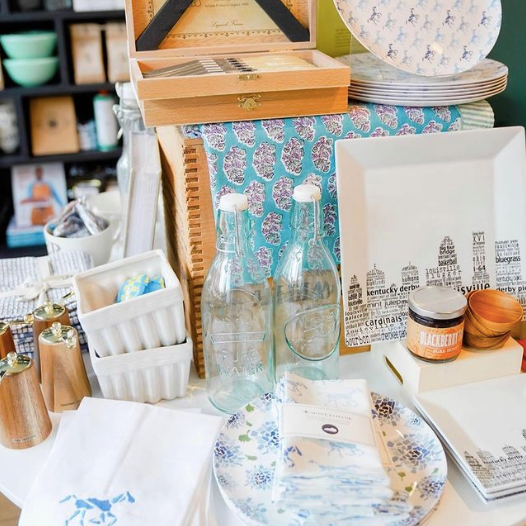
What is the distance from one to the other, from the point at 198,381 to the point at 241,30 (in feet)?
2.02

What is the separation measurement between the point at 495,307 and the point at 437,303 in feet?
0.51

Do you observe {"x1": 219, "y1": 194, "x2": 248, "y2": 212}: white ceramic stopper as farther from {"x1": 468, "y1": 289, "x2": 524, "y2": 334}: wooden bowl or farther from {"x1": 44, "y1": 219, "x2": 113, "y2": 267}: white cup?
{"x1": 44, "y1": 219, "x2": 113, "y2": 267}: white cup

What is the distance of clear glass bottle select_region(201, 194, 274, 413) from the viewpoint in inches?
38.6

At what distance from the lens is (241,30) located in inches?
45.5

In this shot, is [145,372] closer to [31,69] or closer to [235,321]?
[235,321]

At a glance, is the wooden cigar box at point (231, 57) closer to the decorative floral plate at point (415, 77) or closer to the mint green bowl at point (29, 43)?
the decorative floral plate at point (415, 77)

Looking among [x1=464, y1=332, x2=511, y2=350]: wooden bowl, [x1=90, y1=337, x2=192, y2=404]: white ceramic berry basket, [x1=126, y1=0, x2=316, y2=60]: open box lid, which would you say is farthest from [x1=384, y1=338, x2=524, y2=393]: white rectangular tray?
[x1=126, y1=0, x2=316, y2=60]: open box lid

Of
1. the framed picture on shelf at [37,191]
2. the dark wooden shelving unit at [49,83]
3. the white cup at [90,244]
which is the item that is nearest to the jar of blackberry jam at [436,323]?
the white cup at [90,244]

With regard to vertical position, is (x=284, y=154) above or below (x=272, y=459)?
above

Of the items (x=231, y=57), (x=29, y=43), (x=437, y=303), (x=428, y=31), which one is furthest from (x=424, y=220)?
(x=29, y=43)

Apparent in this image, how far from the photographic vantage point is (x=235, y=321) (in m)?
1.04

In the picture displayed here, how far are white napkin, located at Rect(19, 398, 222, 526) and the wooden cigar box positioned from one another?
0.45 metres

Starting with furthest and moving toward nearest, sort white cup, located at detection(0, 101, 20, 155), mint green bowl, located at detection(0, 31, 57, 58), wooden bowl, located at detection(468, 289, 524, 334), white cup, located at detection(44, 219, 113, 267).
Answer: white cup, located at detection(0, 101, 20, 155) < mint green bowl, located at detection(0, 31, 57, 58) < white cup, located at detection(44, 219, 113, 267) < wooden bowl, located at detection(468, 289, 524, 334)

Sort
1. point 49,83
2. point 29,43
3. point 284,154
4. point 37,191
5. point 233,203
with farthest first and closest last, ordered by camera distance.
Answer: point 37,191 < point 49,83 < point 29,43 < point 284,154 < point 233,203
